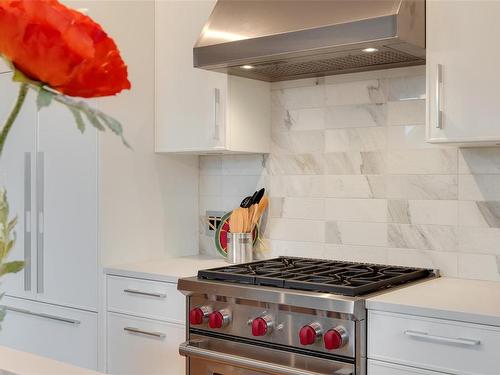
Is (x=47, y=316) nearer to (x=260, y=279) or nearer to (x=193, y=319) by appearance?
(x=193, y=319)

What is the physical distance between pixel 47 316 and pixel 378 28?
2.04 metres

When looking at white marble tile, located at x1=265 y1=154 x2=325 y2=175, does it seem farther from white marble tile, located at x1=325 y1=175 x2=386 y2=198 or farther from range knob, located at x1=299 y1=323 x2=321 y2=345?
range knob, located at x1=299 y1=323 x2=321 y2=345

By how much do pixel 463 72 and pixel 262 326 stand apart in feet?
3.66

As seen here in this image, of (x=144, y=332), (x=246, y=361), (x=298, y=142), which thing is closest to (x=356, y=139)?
(x=298, y=142)

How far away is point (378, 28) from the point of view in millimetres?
2117

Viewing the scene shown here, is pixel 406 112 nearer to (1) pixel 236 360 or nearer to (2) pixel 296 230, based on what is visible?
(2) pixel 296 230

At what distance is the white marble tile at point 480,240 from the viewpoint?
7.78 feet

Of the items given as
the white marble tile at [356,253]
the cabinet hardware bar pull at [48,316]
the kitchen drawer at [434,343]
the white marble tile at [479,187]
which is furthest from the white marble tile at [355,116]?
the cabinet hardware bar pull at [48,316]

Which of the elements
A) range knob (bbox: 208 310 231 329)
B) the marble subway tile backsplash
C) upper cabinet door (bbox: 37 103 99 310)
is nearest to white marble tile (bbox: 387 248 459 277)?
the marble subway tile backsplash

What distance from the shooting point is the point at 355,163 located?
108 inches

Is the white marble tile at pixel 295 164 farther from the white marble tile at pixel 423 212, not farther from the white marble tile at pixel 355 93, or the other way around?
the white marble tile at pixel 423 212

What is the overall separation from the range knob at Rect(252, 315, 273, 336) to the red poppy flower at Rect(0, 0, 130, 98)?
6.08 feet

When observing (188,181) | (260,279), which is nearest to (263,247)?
(188,181)

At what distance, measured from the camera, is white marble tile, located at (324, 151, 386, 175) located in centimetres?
269
